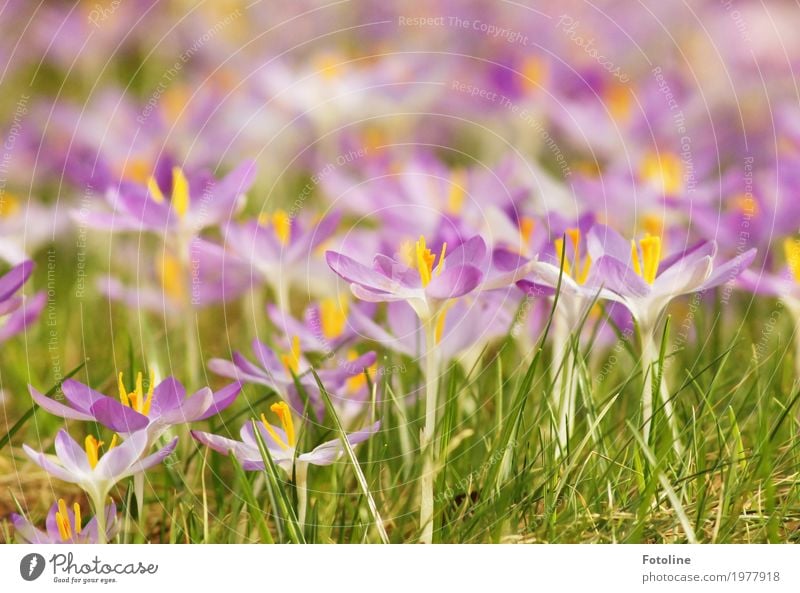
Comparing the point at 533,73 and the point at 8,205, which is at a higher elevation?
the point at 533,73

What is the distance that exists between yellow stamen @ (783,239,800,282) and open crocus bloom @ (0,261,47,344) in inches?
19.7

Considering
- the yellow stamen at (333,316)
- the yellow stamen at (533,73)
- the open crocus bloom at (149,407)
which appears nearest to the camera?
the open crocus bloom at (149,407)

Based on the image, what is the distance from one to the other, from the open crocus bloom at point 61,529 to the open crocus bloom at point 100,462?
37 mm

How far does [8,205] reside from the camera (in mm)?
803

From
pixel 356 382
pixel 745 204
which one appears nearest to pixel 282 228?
pixel 356 382

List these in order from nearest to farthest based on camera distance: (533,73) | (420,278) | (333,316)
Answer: (420,278) < (333,316) < (533,73)

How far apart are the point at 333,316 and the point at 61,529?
0.71ft

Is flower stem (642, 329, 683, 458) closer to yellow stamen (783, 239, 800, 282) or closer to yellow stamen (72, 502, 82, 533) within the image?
yellow stamen (783, 239, 800, 282)

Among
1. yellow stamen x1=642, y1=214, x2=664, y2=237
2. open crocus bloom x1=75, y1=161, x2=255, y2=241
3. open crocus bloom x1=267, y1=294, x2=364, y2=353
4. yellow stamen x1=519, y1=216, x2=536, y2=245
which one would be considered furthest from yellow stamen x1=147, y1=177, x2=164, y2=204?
yellow stamen x1=642, y1=214, x2=664, y2=237

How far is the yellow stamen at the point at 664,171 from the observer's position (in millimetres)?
763

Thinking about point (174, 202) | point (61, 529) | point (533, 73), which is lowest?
point (61, 529)

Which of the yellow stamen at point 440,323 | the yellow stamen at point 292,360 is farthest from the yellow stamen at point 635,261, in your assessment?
the yellow stamen at point 292,360

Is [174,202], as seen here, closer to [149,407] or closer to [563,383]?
[149,407]

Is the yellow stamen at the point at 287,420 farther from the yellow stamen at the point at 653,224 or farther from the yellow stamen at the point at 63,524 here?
the yellow stamen at the point at 653,224
